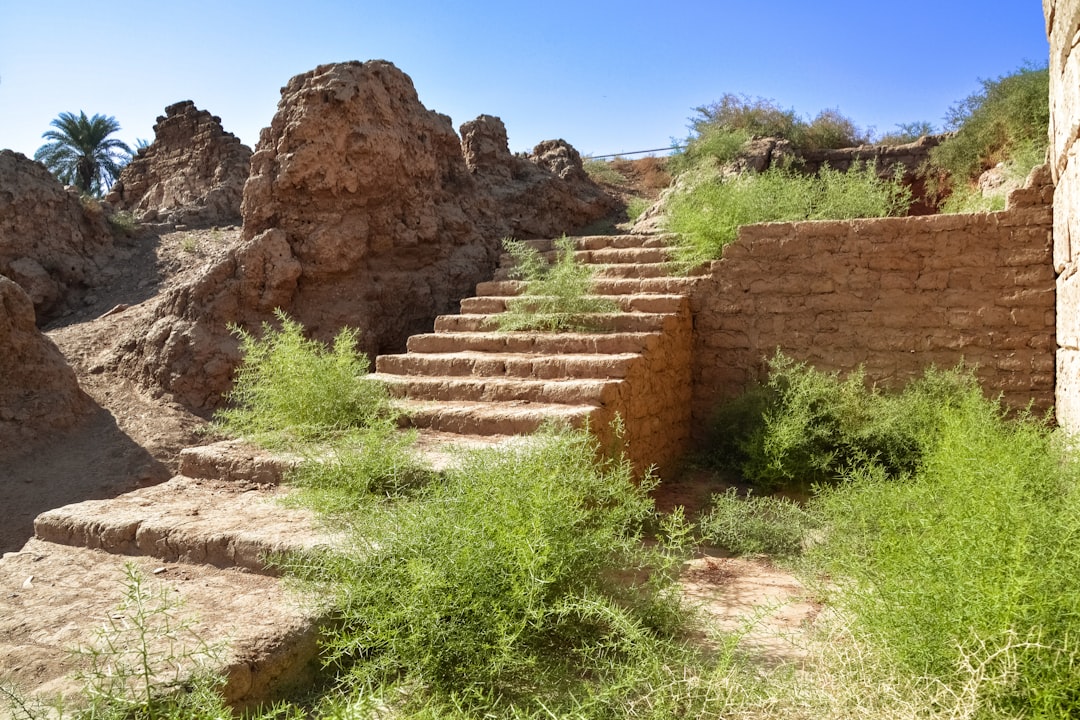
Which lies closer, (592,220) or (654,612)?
(654,612)

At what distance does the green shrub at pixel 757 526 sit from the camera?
4.12 meters

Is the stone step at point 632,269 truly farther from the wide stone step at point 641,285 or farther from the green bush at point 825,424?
the green bush at point 825,424

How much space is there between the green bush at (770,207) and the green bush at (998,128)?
195cm

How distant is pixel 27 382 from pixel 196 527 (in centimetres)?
562

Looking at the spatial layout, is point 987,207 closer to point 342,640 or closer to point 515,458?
point 515,458

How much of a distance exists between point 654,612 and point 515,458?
0.91 metres

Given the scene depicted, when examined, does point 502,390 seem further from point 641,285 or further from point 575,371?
point 641,285

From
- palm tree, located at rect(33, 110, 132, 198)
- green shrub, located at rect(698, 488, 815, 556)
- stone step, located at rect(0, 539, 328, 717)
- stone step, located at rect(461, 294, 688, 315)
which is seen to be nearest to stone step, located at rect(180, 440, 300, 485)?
stone step, located at rect(0, 539, 328, 717)

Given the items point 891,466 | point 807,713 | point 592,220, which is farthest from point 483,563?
point 592,220

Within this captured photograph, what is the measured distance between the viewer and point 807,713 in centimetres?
226

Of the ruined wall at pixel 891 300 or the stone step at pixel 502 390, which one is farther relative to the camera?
the ruined wall at pixel 891 300

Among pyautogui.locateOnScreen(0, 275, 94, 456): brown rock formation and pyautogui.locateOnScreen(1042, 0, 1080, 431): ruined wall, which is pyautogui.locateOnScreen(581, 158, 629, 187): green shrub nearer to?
pyautogui.locateOnScreen(0, 275, 94, 456): brown rock formation

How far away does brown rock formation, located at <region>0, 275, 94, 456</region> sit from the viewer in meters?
7.66

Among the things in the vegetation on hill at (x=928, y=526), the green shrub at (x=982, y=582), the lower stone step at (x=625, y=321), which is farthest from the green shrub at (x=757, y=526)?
the lower stone step at (x=625, y=321)
